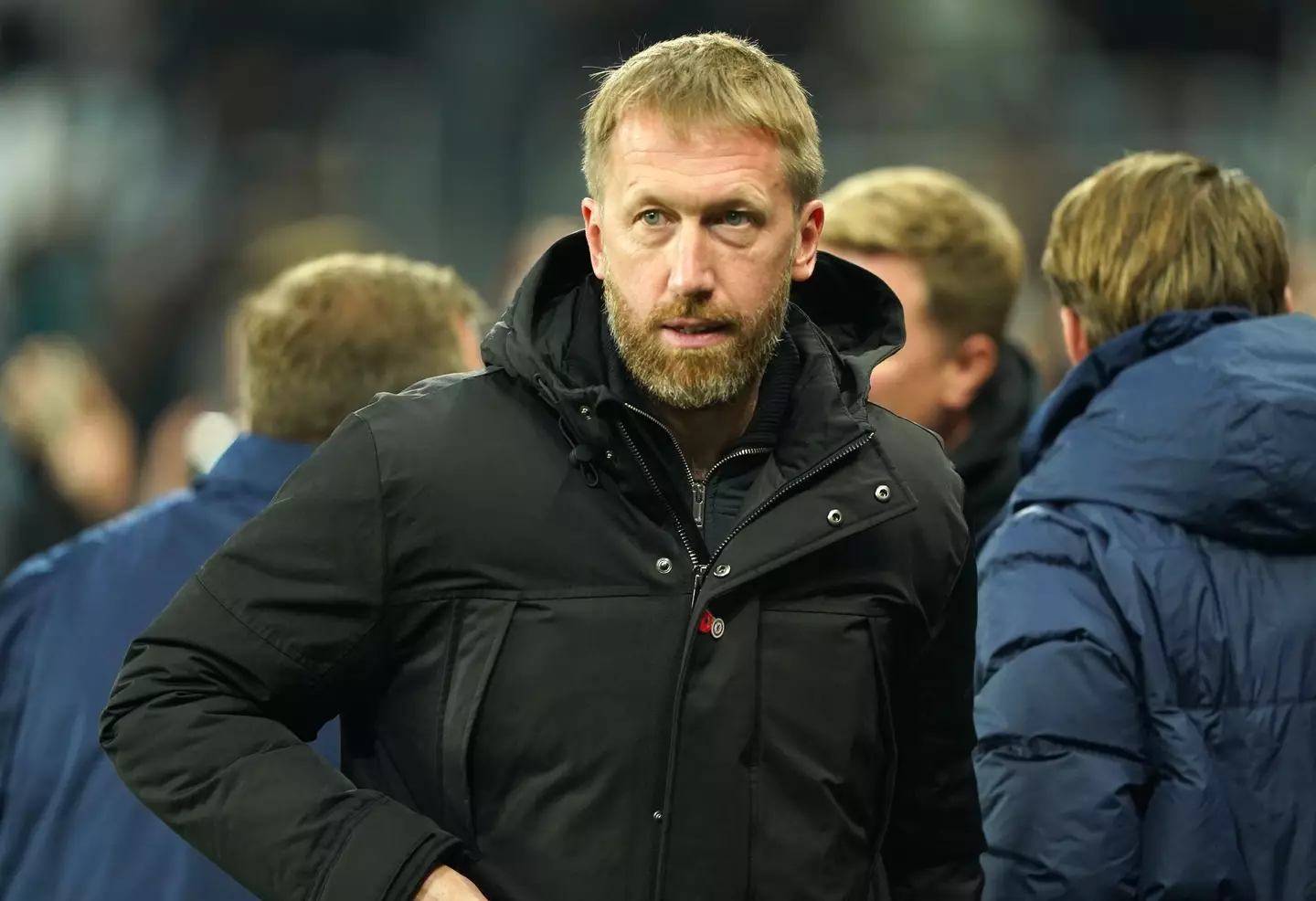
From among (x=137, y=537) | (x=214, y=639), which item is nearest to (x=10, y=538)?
(x=137, y=537)

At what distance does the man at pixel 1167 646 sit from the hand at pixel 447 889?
1089mm

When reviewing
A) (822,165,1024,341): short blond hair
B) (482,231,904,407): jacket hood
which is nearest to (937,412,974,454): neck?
(822,165,1024,341): short blond hair

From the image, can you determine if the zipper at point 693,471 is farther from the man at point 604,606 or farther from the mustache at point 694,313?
the mustache at point 694,313

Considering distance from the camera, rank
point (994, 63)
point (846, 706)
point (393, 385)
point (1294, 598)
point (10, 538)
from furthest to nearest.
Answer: point (994, 63) < point (10, 538) < point (393, 385) < point (1294, 598) < point (846, 706)

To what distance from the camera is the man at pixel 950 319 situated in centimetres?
400

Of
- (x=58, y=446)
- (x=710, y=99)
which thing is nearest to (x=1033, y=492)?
(x=710, y=99)

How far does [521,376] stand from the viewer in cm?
238

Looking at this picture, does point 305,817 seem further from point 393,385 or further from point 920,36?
point 920,36

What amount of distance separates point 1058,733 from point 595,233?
3.52ft

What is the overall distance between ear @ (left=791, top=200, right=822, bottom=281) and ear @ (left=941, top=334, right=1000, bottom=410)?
1491 mm

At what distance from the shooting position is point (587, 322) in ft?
8.18

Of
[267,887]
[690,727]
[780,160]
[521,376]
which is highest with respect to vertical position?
[780,160]

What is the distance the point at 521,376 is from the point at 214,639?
50 centimetres

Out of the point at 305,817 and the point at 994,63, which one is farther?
the point at 994,63
